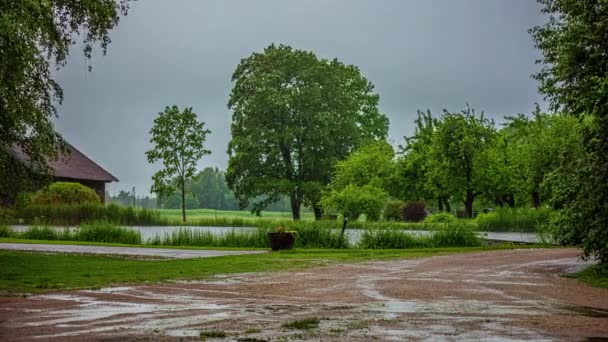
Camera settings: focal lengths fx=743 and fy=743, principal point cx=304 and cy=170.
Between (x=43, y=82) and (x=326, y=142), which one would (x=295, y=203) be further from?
(x=43, y=82)

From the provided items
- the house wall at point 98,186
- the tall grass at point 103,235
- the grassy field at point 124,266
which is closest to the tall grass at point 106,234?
the tall grass at point 103,235

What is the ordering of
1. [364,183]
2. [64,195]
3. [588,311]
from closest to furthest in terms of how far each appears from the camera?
[588,311] < [64,195] < [364,183]

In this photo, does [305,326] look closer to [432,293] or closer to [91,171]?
[432,293]

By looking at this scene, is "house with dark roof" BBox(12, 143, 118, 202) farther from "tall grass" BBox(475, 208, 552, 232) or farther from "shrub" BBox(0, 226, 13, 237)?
"tall grass" BBox(475, 208, 552, 232)

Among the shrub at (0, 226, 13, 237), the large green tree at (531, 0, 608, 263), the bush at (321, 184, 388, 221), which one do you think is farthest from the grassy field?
the bush at (321, 184, 388, 221)

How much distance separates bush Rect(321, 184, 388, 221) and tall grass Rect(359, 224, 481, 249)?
17.9m

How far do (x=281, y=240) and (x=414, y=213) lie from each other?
34.5 meters

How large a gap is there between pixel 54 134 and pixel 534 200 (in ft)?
169

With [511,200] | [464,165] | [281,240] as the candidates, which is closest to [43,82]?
[281,240]

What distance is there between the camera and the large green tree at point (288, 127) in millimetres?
68750

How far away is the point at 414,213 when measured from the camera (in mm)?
61625

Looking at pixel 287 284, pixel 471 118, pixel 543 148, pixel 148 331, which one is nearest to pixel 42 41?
pixel 287 284

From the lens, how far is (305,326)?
10.3 m

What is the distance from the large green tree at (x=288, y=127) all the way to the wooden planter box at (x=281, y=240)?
3862 cm
